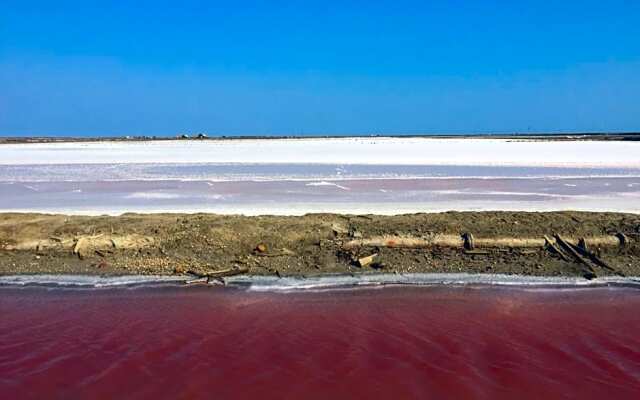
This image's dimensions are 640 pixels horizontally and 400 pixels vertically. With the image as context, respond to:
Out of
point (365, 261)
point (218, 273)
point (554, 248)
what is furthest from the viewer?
point (554, 248)

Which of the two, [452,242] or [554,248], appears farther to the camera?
[452,242]

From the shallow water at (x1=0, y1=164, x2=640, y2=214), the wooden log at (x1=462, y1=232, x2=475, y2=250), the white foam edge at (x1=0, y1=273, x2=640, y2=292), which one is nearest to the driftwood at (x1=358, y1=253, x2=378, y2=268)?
the white foam edge at (x1=0, y1=273, x2=640, y2=292)

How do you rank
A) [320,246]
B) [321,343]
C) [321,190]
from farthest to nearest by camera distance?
1. [321,190]
2. [320,246]
3. [321,343]

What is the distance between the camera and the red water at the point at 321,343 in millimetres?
5449

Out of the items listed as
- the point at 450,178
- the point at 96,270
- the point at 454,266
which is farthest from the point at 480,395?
the point at 450,178

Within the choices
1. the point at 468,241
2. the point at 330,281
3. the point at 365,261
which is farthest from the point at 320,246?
the point at 468,241

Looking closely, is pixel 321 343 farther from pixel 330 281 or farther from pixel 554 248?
pixel 554 248

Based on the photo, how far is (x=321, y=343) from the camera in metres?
6.49

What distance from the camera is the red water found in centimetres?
545

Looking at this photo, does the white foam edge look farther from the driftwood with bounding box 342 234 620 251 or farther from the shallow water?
the shallow water

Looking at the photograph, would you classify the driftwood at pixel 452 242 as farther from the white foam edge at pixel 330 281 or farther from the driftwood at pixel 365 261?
the white foam edge at pixel 330 281

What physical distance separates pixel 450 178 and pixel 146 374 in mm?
17261

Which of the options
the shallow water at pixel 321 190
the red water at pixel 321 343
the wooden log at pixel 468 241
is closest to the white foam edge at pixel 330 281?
the red water at pixel 321 343

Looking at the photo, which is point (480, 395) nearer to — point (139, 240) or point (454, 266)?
point (454, 266)
